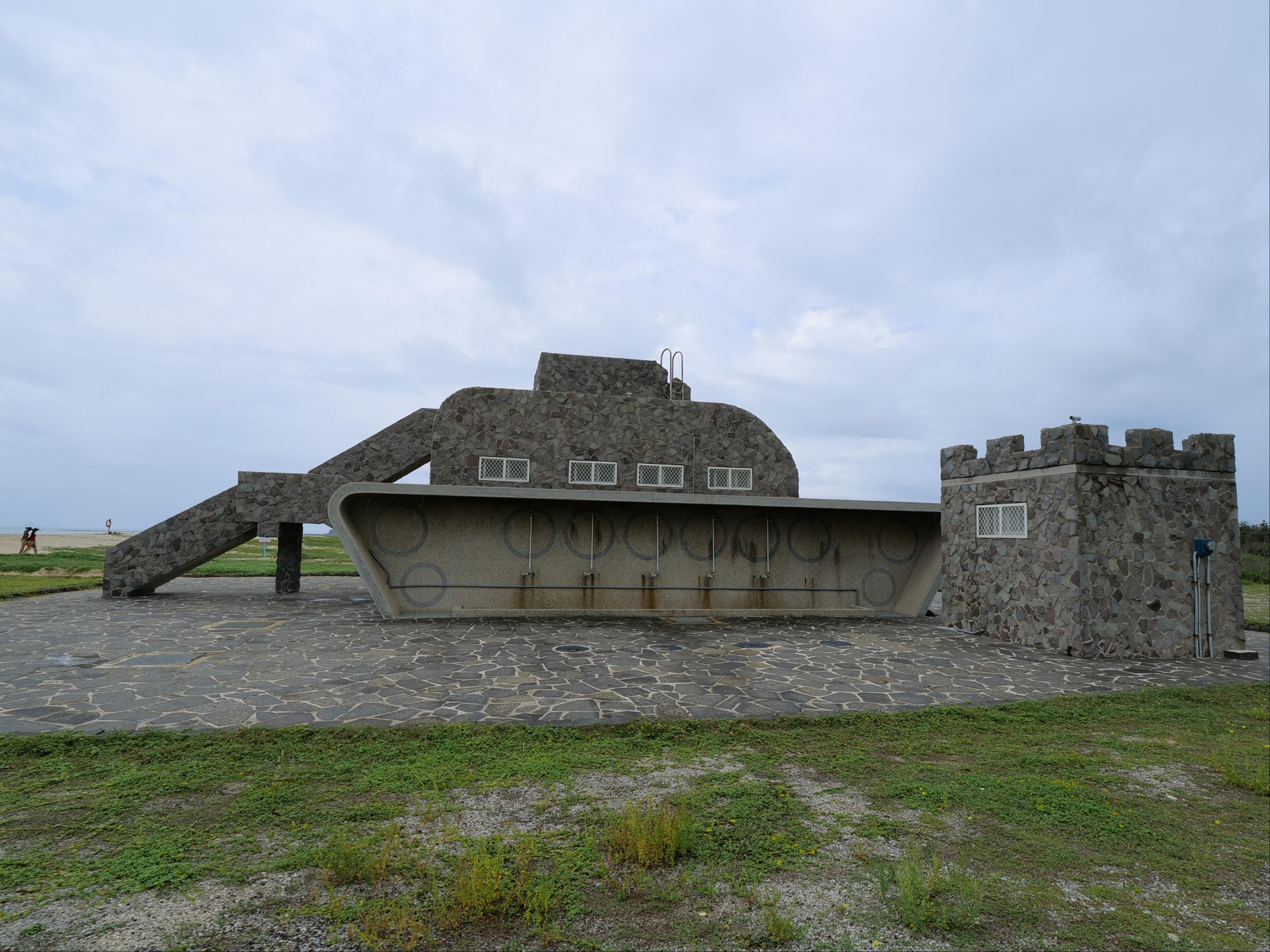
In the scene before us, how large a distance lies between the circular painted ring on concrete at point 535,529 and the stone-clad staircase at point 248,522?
542cm

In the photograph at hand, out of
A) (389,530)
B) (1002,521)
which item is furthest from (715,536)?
(389,530)

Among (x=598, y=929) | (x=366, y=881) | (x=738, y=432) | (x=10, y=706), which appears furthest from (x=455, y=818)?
(x=738, y=432)

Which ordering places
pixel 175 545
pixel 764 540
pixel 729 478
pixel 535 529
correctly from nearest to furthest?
1. pixel 535 529
2. pixel 764 540
3. pixel 175 545
4. pixel 729 478

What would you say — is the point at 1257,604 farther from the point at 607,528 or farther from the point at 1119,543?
the point at 607,528

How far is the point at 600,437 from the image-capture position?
18375mm

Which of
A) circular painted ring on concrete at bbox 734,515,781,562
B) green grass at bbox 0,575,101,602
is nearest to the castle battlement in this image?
circular painted ring on concrete at bbox 734,515,781,562

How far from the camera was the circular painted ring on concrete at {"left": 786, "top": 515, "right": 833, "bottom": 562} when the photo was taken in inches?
619

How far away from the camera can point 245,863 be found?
3.72 metres

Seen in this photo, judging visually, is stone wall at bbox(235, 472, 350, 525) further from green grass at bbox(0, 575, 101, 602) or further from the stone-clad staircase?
green grass at bbox(0, 575, 101, 602)

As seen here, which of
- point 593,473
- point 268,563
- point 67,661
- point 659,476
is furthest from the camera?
point 268,563

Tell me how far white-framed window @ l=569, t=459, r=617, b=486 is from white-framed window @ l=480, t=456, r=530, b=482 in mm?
1295

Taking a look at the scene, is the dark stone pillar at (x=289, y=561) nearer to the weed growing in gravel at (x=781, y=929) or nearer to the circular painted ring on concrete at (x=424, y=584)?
the circular painted ring on concrete at (x=424, y=584)

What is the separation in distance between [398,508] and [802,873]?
12339mm

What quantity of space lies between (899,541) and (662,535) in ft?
20.7
